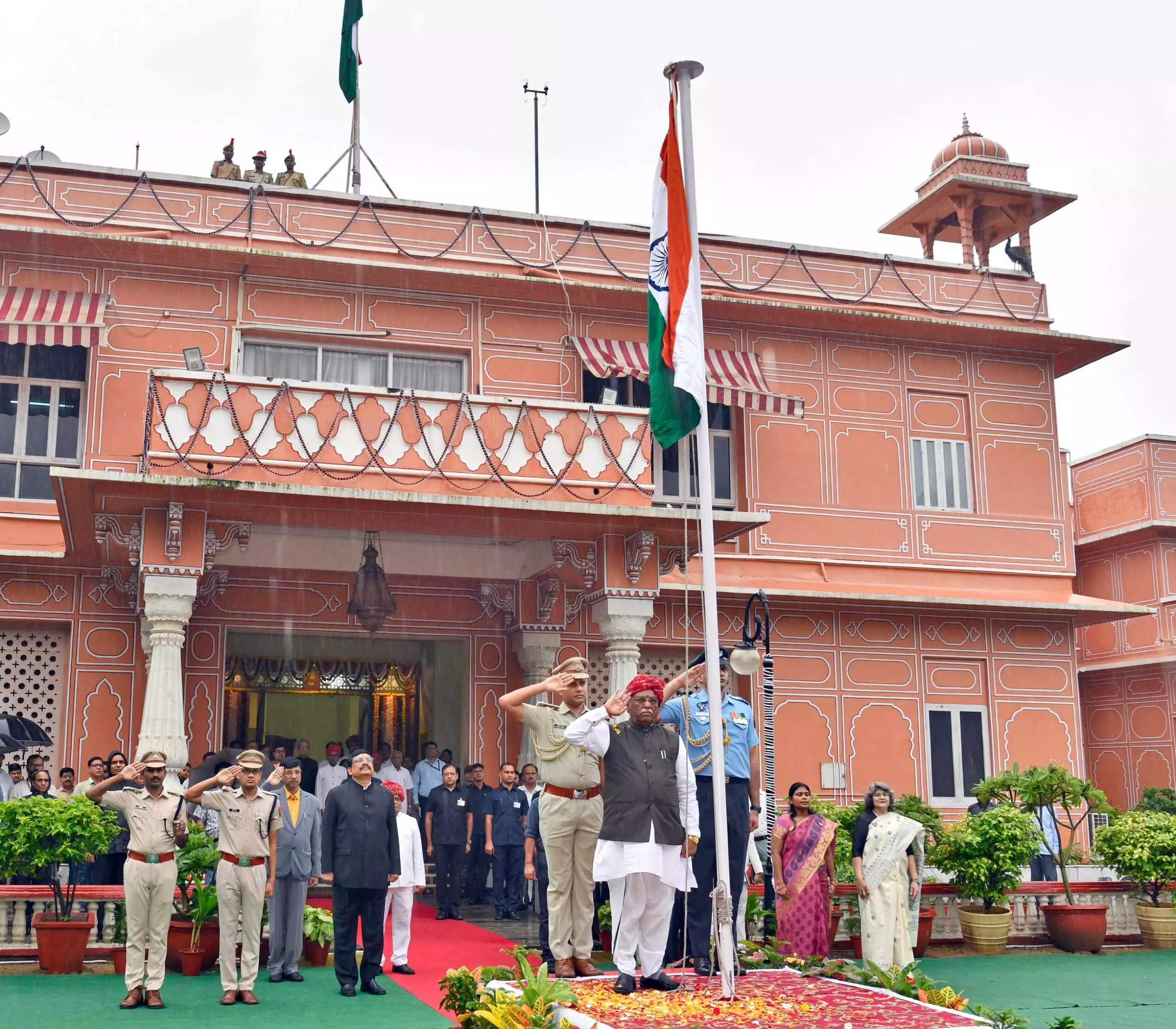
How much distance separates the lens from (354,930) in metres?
9.31

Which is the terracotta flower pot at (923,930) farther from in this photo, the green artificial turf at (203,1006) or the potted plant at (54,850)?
the potted plant at (54,850)

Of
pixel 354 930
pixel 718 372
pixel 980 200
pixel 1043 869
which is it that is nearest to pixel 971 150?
pixel 980 200

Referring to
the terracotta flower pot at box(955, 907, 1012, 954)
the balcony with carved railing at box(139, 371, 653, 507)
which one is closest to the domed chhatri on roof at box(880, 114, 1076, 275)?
the balcony with carved railing at box(139, 371, 653, 507)

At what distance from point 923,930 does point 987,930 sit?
76 cm

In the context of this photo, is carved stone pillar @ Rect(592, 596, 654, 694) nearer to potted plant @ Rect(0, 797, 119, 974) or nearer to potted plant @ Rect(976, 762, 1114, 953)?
potted plant @ Rect(976, 762, 1114, 953)

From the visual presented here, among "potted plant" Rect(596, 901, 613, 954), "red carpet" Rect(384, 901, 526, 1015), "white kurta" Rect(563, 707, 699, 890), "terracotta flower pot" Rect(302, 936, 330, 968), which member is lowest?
"red carpet" Rect(384, 901, 526, 1015)

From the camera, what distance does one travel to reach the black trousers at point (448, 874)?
43.6 feet

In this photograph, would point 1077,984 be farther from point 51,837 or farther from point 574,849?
Answer: point 51,837

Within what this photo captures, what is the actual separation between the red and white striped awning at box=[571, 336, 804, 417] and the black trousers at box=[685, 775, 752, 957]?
886 cm

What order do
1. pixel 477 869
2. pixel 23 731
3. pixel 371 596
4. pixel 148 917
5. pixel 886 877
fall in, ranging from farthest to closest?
pixel 477 869
pixel 371 596
pixel 23 731
pixel 886 877
pixel 148 917

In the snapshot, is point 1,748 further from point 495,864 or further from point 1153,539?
point 1153,539

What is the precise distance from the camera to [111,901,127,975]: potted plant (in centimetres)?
990

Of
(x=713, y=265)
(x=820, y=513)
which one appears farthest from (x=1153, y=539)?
(x=713, y=265)

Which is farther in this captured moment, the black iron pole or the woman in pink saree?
the black iron pole
